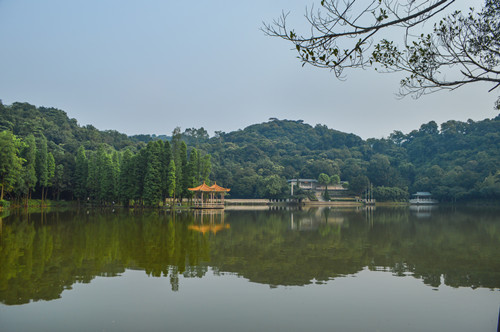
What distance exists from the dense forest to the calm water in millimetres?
24766

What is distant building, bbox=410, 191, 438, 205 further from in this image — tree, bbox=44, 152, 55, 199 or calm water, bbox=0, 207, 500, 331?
calm water, bbox=0, 207, 500, 331

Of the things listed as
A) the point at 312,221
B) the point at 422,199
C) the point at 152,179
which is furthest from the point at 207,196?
the point at 422,199

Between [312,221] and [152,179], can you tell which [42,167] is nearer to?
[152,179]

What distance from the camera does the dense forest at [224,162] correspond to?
3750cm

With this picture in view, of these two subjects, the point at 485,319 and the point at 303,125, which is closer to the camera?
the point at 485,319

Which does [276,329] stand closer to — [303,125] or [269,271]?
[269,271]

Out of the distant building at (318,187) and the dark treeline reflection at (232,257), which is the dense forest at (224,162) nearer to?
the distant building at (318,187)

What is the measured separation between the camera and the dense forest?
37500 mm

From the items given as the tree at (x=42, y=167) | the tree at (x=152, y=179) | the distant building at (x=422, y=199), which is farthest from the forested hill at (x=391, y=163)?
the tree at (x=42, y=167)

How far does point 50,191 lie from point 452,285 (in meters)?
44.6

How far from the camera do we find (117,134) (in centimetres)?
8044

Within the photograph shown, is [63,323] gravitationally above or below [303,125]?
below

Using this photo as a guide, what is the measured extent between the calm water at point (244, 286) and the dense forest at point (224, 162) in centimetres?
2477

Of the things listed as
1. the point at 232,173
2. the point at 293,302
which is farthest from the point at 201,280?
the point at 232,173
